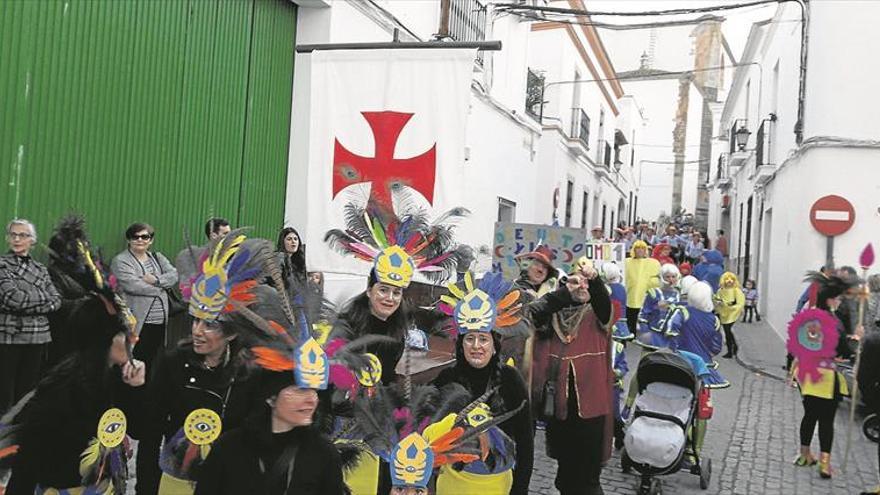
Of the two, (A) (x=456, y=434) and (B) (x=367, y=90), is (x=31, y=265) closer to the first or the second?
(B) (x=367, y=90)

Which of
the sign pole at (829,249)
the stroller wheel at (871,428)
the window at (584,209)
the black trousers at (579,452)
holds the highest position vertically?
the window at (584,209)

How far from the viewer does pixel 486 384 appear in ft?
12.6

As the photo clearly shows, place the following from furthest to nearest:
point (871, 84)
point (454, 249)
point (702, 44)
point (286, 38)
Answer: point (702, 44), point (871, 84), point (286, 38), point (454, 249)

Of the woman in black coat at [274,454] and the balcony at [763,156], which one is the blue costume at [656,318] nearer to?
the woman in black coat at [274,454]

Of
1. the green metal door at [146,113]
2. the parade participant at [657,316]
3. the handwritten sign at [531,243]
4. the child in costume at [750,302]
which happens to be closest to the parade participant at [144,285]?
the green metal door at [146,113]

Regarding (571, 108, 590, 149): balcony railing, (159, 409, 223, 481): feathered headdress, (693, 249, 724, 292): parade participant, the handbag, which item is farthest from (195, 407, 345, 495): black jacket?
(571, 108, 590, 149): balcony railing

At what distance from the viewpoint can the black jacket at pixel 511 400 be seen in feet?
12.3

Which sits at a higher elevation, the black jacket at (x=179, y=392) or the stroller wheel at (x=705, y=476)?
the black jacket at (x=179, y=392)

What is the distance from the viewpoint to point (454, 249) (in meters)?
4.44

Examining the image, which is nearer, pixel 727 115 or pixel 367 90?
pixel 367 90

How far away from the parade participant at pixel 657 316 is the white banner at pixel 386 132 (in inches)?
91.2

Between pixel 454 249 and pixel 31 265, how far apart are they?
3165 millimetres

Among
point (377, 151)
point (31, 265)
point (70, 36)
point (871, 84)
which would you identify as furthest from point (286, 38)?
point (871, 84)

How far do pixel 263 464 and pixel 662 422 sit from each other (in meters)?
3.75
